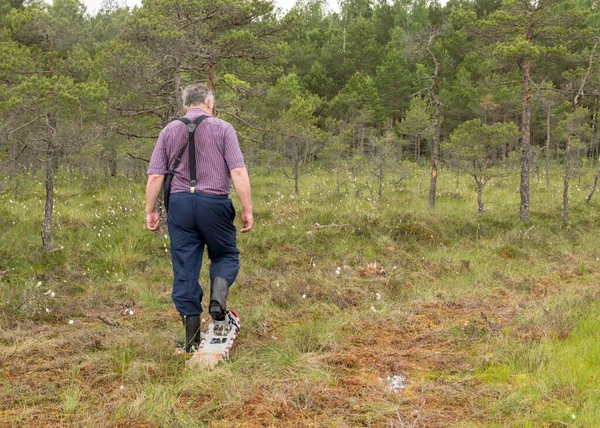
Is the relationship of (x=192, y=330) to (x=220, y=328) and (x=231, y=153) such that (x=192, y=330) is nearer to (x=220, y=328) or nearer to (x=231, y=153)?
(x=220, y=328)

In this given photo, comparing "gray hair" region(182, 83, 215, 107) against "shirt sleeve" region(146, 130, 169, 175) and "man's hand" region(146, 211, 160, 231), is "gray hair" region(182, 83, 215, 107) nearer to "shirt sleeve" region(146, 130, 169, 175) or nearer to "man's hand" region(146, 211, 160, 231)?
A: "shirt sleeve" region(146, 130, 169, 175)

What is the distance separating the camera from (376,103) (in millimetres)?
32656

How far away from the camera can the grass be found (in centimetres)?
274

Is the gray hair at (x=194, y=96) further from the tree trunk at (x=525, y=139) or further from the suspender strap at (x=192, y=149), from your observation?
the tree trunk at (x=525, y=139)

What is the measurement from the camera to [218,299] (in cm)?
360

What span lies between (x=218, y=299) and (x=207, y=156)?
1199 mm

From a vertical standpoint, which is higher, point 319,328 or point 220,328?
point 220,328

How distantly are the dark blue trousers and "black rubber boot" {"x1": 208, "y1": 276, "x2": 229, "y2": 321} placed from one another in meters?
0.06

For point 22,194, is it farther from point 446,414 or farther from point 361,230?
point 446,414

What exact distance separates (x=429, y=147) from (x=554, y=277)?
31.9 m

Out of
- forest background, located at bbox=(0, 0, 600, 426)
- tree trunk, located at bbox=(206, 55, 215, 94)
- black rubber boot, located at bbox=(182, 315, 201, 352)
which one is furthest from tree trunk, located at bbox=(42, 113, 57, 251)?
black rubber boot, located at bbox=(182, 315, 201, 352)

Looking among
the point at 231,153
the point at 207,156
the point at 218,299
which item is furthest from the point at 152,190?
the point at 218,299

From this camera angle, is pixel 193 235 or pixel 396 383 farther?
pixel 193 235

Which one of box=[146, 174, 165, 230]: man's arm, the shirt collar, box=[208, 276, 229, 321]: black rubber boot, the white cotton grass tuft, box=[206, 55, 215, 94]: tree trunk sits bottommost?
the white cotton grass tuft
